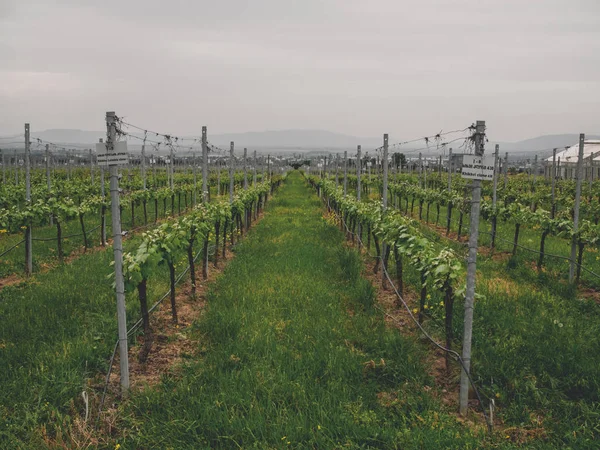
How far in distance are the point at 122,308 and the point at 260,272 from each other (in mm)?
4650

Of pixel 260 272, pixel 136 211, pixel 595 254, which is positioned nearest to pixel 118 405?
pixel 260 272

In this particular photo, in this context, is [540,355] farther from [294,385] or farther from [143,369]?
[143,369]

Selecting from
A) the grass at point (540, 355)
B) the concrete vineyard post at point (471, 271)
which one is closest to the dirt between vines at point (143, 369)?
the concrete vineyard post at point (471, 271)

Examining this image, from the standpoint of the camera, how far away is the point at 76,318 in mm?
6449

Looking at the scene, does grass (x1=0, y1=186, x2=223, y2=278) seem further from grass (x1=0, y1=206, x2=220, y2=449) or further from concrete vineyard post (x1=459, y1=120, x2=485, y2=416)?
concrete vineyard post (x1=459, y1=120, x2=485, y2=416)

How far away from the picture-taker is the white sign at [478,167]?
171 inches

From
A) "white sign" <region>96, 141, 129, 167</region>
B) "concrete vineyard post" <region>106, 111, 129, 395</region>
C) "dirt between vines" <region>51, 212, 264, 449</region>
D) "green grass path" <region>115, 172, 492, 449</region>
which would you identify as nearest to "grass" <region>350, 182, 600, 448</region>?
"green grass path" <region>115, 172, 492, 449</region>

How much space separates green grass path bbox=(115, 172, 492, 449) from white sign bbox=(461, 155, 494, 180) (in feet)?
7.36

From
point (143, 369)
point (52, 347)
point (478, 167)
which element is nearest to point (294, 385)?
point (143, 369)

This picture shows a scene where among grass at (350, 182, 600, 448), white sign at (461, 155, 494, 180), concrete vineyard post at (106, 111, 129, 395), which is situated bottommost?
grass at (350, 182, 600, 448)

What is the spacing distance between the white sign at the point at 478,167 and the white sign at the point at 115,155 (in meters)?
3.28

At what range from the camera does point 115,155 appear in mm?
4531

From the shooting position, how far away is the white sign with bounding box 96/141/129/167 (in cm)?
451

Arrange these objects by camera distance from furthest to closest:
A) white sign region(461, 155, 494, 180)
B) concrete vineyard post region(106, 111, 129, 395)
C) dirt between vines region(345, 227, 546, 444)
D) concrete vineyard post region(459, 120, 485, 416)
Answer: concrete vineyard post region(106, 111, 129, 395) → concrete vineyard post region(459, 120, 485, 416) → white sign region(461, 155, 494, 180) → dirt between vines region(345, 227, 546, 444)
